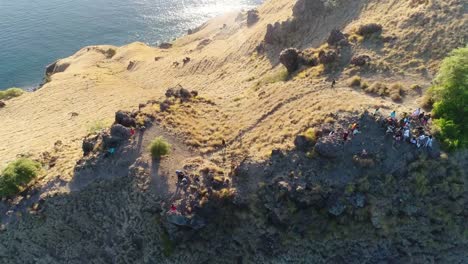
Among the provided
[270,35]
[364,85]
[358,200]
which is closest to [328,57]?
[364,85]

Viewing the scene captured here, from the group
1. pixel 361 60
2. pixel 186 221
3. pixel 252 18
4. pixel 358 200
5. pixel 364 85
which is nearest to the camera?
pixel 358 200

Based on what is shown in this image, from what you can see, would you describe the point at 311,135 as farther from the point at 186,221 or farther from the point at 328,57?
the point at 328,57

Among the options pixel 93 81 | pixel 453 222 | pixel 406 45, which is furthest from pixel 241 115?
pixel 93 81

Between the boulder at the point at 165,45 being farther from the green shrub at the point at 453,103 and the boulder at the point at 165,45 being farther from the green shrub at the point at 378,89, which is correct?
the green shrub at the point at 453,103

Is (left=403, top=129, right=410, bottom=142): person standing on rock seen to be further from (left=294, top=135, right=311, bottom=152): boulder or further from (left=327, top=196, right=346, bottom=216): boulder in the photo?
(left=294, top=135, right=311, bottom=152): boulder

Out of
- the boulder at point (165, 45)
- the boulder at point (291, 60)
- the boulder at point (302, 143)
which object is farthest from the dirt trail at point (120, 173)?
the boulder at point (165, 45)

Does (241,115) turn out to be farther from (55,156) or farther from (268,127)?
(55,156)
